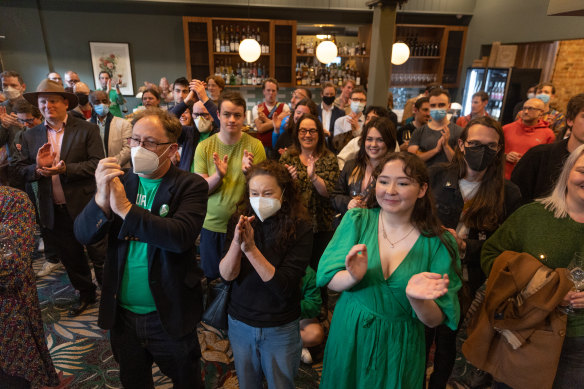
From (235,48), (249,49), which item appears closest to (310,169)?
(249,49)

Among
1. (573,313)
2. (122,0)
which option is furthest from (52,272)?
(122,0)

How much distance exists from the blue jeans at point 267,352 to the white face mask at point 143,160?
821 millimetres

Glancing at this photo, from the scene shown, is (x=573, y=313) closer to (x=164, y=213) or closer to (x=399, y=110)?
(x=164, y=213)

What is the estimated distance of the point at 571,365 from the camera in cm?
156

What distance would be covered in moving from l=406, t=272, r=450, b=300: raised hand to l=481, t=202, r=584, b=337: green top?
0.67 metres

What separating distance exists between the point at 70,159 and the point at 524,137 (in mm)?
3871

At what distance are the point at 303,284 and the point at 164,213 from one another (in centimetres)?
82

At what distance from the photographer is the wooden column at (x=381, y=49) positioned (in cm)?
482

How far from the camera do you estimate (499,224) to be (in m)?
1.88

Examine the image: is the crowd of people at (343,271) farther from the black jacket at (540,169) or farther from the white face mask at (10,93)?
the white face mask at (10,93)

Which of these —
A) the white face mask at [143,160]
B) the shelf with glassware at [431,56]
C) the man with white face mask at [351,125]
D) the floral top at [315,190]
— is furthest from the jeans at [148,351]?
the shelf with glassware at [431,56]

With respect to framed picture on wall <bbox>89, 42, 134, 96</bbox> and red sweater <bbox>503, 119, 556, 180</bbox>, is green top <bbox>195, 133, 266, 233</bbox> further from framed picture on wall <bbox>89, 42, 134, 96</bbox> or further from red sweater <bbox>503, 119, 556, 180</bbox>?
framed picture on wall <bbox>89, 42, 134, 96</bbox>

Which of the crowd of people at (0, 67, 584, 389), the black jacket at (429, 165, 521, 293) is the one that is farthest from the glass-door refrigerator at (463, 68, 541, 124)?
the black jacket at (429, 165, 521, 293)

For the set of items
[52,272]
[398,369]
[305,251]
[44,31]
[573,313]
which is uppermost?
Result: [44,31]
